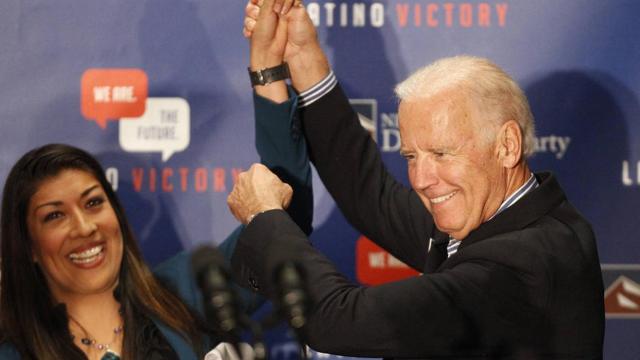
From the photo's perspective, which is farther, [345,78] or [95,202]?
[345,78]

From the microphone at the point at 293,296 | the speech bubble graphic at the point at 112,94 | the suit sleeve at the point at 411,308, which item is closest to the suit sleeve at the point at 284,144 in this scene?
the suit sleeve at the point at 411,308

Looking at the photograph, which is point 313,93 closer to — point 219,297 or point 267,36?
point 267,36

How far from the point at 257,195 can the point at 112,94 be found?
115 cm

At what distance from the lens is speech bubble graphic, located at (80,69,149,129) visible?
325cm

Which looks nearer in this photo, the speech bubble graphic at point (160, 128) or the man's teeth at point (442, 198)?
the man's teeth at point (442, 198)

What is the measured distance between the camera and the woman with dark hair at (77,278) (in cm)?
288

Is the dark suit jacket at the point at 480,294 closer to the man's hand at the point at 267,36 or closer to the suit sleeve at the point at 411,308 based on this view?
the suit sleeve at the point at 411,308

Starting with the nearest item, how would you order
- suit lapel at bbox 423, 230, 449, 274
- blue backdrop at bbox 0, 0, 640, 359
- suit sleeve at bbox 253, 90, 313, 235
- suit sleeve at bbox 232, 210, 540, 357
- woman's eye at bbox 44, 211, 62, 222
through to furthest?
suit sleeve at bbox 232, 210, 540, 357
suit lapel at bbox 423, 230, 449, 274
suit sleeve at bbox 253, 90, 313, 235
woman's eye at bbox 44, 211, 62, 222
blue backdrop at bbox 0, 0, 640, 359

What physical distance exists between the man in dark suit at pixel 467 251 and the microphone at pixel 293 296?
1.15 feet

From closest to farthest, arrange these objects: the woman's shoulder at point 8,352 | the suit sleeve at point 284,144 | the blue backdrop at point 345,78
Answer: the suit sleeve at point 284,144 < the woman's shoulder at point 8,352 < the blue backdrop at point 345,78

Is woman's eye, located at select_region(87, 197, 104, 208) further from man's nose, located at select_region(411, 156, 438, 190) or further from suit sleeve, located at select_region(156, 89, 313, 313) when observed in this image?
man's nose, located at select_region(411, 156, 438, 190)

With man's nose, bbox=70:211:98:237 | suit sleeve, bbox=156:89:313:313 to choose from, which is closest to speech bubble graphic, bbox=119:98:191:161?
man's nose, bbox=70:211:98:237

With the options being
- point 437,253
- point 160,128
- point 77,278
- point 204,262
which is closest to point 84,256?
point 77,278

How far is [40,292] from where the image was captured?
9.62 ft
